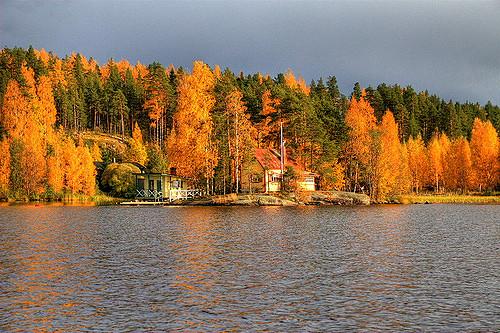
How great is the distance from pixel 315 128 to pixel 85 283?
66.9 metres

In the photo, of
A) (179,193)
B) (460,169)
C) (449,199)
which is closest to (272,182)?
(179,193)

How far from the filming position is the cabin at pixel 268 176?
8281cm

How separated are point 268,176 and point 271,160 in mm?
2982

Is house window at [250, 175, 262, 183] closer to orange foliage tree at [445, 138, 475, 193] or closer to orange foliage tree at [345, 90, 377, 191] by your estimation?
orange foliage tree at [345, 90, 377, 191]

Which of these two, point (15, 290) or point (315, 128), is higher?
point (315, 128)

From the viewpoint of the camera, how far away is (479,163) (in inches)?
4065

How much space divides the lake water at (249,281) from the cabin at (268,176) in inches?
1789

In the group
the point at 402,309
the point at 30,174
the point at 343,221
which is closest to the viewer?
the point at 402,309

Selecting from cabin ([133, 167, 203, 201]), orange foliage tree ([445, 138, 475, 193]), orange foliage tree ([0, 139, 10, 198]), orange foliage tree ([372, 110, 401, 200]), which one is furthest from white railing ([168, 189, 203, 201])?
orange foliage tree ([445, 138, 475, 193])

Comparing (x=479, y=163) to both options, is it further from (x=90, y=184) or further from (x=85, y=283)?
(x=85, y=283)

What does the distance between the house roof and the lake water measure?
154 ft

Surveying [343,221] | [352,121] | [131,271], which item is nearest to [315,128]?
[352,121]

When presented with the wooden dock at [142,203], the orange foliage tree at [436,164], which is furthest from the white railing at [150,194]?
the orange foliage tree at [436,164]

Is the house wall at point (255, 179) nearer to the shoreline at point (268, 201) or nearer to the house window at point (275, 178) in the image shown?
the house window at point (275, 178)
